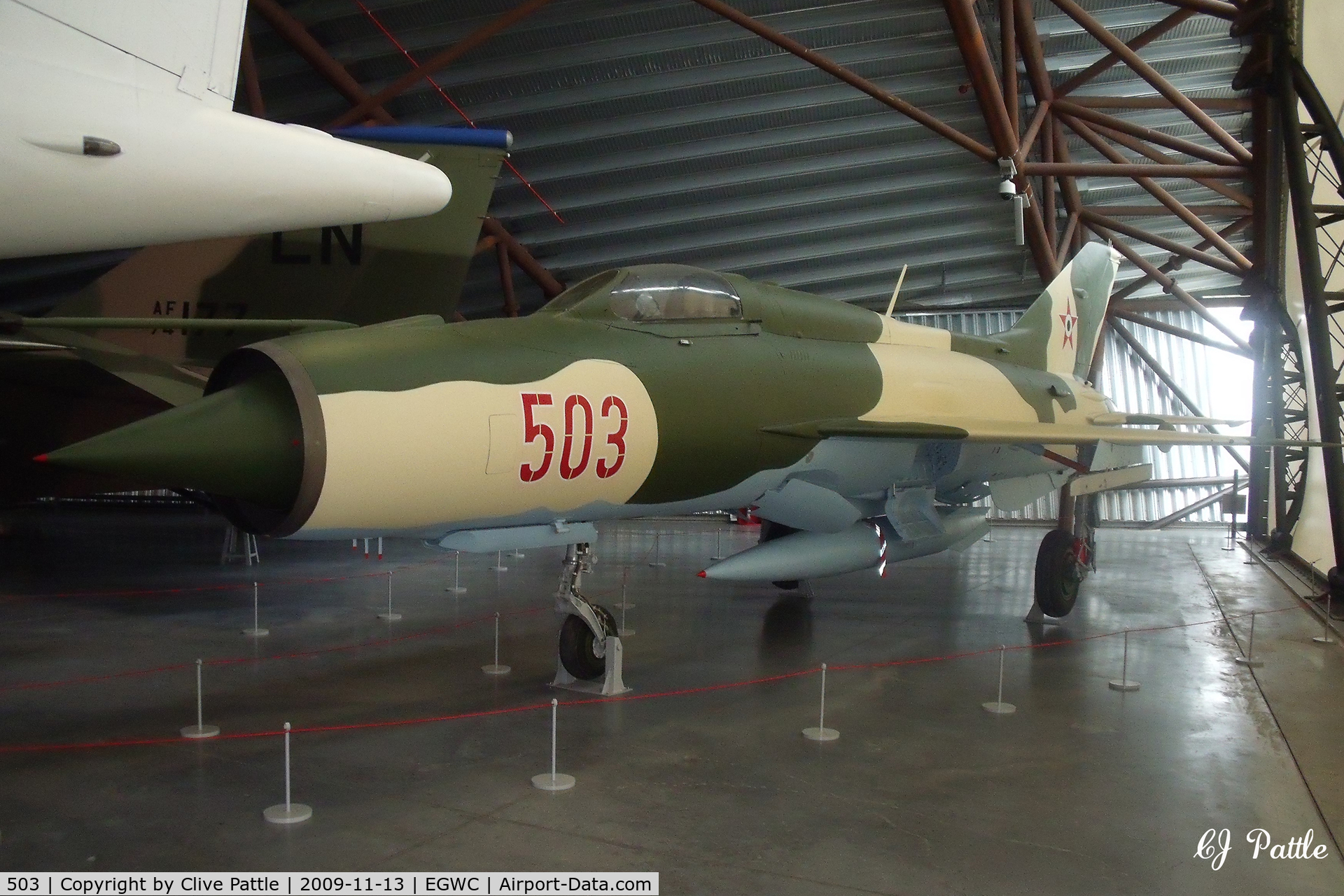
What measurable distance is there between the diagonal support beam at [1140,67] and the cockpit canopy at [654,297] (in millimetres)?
8660

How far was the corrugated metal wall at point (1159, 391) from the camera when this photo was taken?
26406 mm

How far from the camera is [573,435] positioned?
5340 millimetres

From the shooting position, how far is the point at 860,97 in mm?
16688

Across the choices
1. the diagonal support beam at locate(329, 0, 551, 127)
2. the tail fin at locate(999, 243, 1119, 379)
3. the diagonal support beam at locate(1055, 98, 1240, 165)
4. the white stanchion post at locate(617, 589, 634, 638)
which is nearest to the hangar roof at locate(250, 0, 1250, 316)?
the diagonal support beam at locate(329, 0, 551, 127)

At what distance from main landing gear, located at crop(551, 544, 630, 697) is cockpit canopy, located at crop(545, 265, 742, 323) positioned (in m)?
1.45

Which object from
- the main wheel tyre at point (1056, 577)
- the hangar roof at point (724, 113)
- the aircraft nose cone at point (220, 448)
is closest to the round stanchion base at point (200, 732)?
the aircraft nose cone at point (220, 448)

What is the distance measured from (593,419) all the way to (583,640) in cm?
163

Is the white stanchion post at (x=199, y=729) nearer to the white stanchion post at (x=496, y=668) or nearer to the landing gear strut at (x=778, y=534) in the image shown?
the white stanchion post at (x=496, y=668)

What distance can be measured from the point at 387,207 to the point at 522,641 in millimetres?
3888

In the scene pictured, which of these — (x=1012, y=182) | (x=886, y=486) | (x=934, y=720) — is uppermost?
(x=1012, y=182)

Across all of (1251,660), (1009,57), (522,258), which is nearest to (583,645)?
(1251,660)

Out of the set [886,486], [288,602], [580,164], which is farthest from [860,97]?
[288,602]

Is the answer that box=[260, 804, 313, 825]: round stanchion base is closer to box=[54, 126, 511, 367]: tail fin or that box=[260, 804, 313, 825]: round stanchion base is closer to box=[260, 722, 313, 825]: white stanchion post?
box=[260, 722, 313, 825]: white stanchion post

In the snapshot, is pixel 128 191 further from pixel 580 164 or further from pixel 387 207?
pixel 580 164
